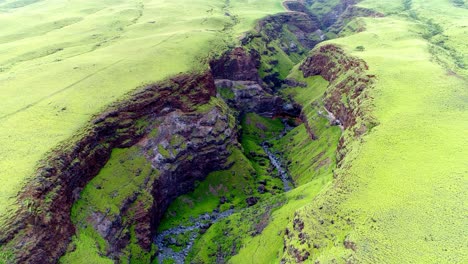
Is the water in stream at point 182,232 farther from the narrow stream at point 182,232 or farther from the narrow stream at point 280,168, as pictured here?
the narrow stream at point 280,168

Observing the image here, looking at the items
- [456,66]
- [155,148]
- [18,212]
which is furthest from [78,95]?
[456,66]

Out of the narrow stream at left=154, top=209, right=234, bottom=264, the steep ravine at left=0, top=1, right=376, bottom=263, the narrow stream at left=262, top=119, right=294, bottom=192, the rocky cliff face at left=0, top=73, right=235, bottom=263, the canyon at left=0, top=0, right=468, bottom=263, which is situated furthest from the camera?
the narrow stream at left=262, top=119, right=294, bottom=192

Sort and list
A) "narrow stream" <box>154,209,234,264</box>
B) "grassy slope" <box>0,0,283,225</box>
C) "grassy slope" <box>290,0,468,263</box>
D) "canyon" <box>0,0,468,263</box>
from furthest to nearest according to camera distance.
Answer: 1. "narrow stream" <box>154,209,234,264</box>
2. "grassy slope" <box>0,0,283,225</box>
3. "canyon" <box>0,0,468,263</box>
4. "grassy slope" <box>290,0,468,263</box>

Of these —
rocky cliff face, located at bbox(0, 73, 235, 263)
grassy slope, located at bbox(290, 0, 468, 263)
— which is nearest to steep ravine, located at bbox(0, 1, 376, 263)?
rocky cliff face, located at bbox(0, 73, 235, 263)

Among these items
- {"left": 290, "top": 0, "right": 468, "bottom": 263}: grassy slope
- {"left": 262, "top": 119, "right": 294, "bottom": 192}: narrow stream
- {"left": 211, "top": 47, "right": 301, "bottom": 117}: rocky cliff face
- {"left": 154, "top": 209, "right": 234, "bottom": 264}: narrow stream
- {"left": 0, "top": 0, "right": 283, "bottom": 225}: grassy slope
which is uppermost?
{"left": 0, "top": 0, "right": 283, "bottom": 225}: grassy slope

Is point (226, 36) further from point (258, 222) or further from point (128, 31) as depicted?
point (258, 222)

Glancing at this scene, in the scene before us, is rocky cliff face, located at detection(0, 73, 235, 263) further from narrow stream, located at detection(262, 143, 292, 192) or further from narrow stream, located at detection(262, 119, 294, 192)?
narrow stream, located at detection(262, 119, 294, 192)
